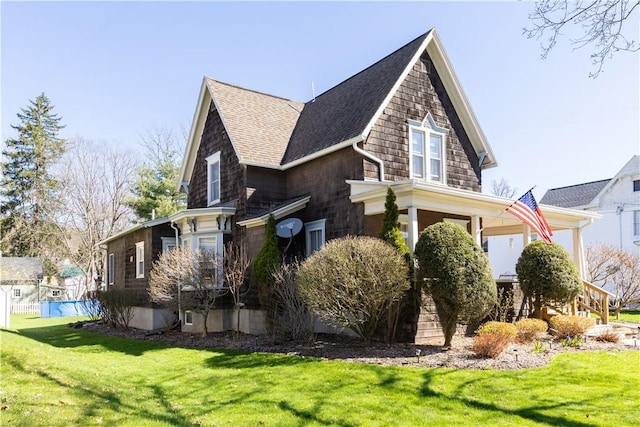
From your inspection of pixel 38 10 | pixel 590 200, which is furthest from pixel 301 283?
pixel 590 200

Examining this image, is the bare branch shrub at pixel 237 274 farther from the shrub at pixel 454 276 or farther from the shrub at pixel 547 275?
the shrub at pixel 547 275

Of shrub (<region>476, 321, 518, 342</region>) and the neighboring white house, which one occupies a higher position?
the neighboring white house

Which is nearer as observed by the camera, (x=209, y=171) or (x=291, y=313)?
(x=291, y=313)

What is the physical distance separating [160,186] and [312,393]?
27687mm

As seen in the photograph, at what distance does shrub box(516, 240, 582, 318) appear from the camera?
1163 cm

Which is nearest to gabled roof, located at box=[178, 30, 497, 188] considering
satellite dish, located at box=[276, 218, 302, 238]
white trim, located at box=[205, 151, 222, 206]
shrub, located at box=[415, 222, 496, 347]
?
white trim, located at box=[205, 151, 222, 206]

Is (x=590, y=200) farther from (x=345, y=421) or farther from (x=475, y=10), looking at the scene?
(x=345, y=421)

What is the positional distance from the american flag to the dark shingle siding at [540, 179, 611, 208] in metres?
22.4

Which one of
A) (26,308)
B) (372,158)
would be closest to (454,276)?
(372,158)

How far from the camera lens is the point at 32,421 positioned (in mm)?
5328

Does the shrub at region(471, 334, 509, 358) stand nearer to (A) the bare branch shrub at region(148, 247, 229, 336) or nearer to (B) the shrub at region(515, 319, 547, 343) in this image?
(B) the shrub at region(515, 319, 547, 343)

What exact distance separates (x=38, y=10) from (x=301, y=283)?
9.25m

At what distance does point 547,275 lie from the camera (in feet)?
38.3

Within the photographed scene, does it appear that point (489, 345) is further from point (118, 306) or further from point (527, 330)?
point (118, 306)
